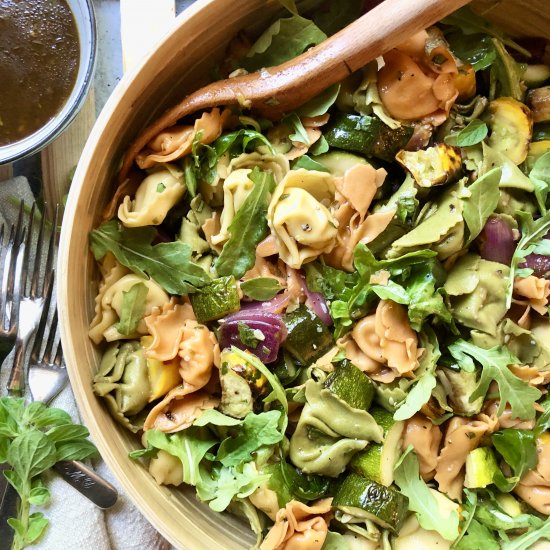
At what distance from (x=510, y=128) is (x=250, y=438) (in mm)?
1232

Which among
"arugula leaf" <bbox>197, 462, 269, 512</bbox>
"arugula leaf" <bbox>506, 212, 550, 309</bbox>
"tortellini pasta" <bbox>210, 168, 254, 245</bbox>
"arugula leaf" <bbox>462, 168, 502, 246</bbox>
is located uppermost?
"tortellini pasta" <bbox>210, 168, 254, 245</bbox>

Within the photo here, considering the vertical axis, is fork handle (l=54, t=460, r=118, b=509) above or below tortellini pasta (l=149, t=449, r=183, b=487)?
below

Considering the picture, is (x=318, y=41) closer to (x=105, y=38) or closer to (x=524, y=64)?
(x=524, y=64)

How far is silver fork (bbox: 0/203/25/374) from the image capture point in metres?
2.38

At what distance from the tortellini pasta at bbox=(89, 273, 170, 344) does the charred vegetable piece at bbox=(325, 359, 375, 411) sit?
1.83 feet

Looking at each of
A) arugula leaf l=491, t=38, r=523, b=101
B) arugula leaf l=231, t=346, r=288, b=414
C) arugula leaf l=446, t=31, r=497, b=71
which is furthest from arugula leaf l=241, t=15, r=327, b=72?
arugula leaf l=231, t=346, r=288, b=414

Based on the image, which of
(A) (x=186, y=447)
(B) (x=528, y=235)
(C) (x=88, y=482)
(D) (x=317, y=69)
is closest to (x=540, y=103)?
(B) (x=528, y=235)

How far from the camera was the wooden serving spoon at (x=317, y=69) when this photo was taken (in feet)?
6.22

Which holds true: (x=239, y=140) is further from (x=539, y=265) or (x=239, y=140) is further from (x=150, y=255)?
(x=539, y=265)

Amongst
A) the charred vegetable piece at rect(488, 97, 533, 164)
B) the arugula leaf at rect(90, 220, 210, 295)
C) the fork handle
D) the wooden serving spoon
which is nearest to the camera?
the wooden serving spoon

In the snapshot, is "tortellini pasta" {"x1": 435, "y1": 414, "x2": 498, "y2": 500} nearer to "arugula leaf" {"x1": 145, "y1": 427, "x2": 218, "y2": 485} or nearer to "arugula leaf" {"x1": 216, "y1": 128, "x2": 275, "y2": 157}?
"arugula leaf" {"x1": 145, "y1": 427, "x2": 218, "y2": 485}

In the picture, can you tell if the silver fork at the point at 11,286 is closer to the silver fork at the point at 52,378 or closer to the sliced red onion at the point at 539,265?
the silver fork at the point at 52,378

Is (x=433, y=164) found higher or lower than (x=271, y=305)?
higher

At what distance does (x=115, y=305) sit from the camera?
2.03 meters
